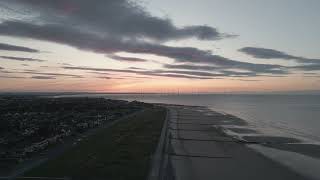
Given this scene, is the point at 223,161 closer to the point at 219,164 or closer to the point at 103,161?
the point at 219,164

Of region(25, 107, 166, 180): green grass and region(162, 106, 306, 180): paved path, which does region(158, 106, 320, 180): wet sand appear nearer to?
region(162, 106, 306, 180): paved path

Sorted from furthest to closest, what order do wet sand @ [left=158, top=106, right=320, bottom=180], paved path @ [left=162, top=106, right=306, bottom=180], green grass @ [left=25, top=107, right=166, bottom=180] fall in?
wet sand @ [left=158, top=106, right=320, bottom=180]
paved path @ [left=162, top=106, right=306, bottom=180]
green grass @ [left=25, top=107, right=166, bottom=180]

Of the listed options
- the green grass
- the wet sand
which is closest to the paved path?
the wet sand

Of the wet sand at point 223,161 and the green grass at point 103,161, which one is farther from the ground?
the green grass at point 103,161

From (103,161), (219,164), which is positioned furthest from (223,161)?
(103,161)

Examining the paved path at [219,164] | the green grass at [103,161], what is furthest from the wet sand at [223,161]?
the green grass at [103,161]

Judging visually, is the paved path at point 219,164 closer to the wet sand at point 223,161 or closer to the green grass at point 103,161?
the wet sand at point 223,161

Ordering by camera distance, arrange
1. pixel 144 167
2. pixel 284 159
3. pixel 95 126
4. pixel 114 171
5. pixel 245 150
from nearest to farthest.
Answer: pixel 114 171
pixel 144 167
pixel 284 159
pixel 245 150
pixel 95 126

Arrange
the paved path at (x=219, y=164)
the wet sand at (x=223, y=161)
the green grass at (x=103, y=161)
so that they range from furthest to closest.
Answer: the wet sand at (x=223, y=161) < the paved path at (x=219, y=164) < the green grass at (x=103, y=161)

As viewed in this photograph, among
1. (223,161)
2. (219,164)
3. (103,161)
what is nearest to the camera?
(103,161)

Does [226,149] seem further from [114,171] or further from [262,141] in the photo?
[114,171]

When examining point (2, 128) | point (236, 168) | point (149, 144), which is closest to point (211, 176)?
point (236, 168)
